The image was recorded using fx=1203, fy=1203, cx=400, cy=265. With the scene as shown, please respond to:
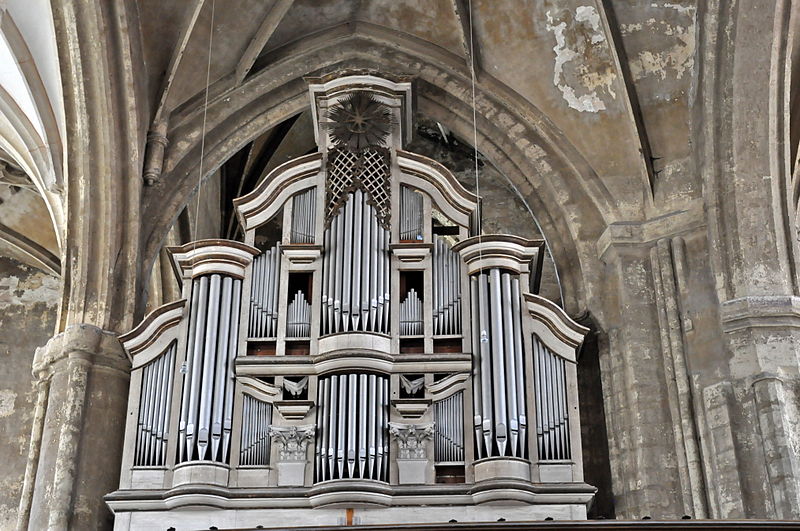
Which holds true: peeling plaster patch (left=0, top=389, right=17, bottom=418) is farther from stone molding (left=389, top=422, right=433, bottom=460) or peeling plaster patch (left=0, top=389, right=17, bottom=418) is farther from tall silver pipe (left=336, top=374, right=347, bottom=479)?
stone molding (left=389, top=422, right=433, bottom=460)

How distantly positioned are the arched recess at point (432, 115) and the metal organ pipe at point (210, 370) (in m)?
1.60

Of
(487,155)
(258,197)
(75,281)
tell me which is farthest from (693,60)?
(75,281)

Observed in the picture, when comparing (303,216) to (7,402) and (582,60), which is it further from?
(7,402)

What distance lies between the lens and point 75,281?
1221cm

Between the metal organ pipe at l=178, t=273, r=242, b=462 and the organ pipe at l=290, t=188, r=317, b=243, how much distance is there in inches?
32.5

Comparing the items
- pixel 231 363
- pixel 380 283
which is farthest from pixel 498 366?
pixel 231 363

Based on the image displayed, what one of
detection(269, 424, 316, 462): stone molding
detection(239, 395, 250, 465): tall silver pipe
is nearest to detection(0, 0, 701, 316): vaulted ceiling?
detection(239, 395, 250, 465): tall silver pipe

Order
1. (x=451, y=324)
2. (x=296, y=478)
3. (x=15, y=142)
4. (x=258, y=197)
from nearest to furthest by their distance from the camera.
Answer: (x=296, y=478) < (x=451, y=324) < (x=258, y=197) < (x=15, y=142)

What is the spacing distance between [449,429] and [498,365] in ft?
2.45

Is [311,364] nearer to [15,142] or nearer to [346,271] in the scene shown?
[346,271]

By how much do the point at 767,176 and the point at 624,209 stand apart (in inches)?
61.6

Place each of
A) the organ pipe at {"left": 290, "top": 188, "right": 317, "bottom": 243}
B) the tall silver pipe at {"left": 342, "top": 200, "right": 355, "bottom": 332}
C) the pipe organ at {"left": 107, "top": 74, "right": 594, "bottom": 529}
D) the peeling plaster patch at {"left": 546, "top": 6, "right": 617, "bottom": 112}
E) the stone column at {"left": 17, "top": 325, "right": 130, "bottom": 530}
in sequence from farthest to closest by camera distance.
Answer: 1. the peeling plaster patch at {"left": 546, "top": 6, "right": 617, "bottom": 112}
2. the organ pipe at {"left": 290, "top": 188, "right": 317, "bottom": 243}
3. the tall silver pipe at {"left": 342, "top": 200, "right": 355, "bottom": 332}
4. the stone column at {"left": 17, "top": 325, "right": 130, "bottom": 530}
5. the pipe organ at {"left": 107, "top": 74, "right": 594, "bottom": 529}

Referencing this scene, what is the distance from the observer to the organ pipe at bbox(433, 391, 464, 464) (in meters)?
10.7

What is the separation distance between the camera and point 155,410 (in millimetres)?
10914
